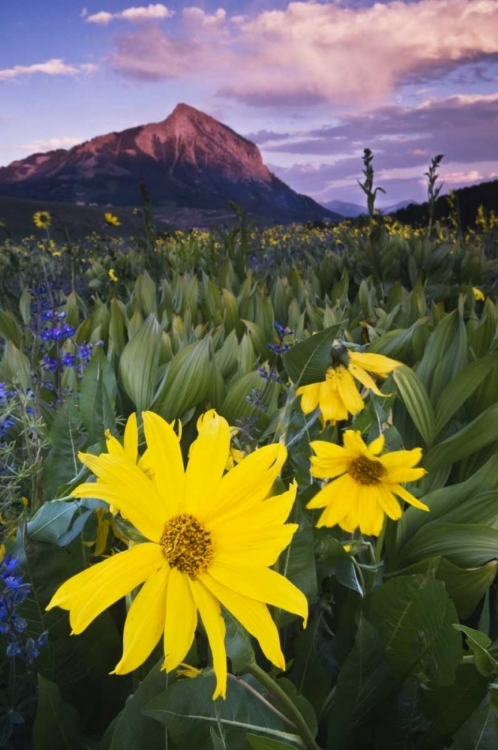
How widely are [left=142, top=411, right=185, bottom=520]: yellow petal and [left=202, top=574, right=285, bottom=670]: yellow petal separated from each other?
0.07 metres

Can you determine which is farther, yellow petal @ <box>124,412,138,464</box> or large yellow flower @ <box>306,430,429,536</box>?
large yellow flower @ <box>306,430,429,536</box>

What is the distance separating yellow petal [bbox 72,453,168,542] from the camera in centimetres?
48

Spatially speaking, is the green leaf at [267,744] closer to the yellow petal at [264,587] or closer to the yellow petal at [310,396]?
the yellow petal at [264,587]

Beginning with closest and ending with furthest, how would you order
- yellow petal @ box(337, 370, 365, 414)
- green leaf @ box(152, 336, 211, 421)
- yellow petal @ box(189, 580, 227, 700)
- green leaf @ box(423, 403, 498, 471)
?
1. yellow petal @ box(189, 580, 227, 700)
2. yellow petal @ box(337, 370, 365, 414)
3. green leaf @ box(423, 403, 498, 471)
4. green leaf @ box(152, 336, 211, 421)

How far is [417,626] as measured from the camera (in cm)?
71

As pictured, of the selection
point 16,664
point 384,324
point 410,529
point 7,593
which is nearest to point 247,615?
point 7,593

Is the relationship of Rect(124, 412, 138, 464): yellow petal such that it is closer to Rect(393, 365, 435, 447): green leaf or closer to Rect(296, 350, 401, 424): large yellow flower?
Rect(296, 350, 401, 424): large yellow flower

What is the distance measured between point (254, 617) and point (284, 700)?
0.12m

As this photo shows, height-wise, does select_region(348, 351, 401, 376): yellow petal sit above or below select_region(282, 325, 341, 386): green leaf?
below

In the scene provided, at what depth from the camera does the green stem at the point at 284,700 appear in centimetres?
51

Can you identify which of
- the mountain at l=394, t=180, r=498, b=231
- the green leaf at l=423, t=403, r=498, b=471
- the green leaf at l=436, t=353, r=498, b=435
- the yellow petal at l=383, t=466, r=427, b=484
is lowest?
the green leaf at l=423, t=403, r=498, b=471

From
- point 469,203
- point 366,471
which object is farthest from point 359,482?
point 469,203

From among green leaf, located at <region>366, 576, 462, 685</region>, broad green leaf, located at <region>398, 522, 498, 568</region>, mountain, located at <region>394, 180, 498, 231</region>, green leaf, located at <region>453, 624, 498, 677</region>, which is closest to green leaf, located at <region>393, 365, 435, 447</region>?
broad green leaf, located at <region>398, 522, 498, 568</region>

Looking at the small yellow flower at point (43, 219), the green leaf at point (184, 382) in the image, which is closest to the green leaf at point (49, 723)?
the green leaf at point (184, 382)
